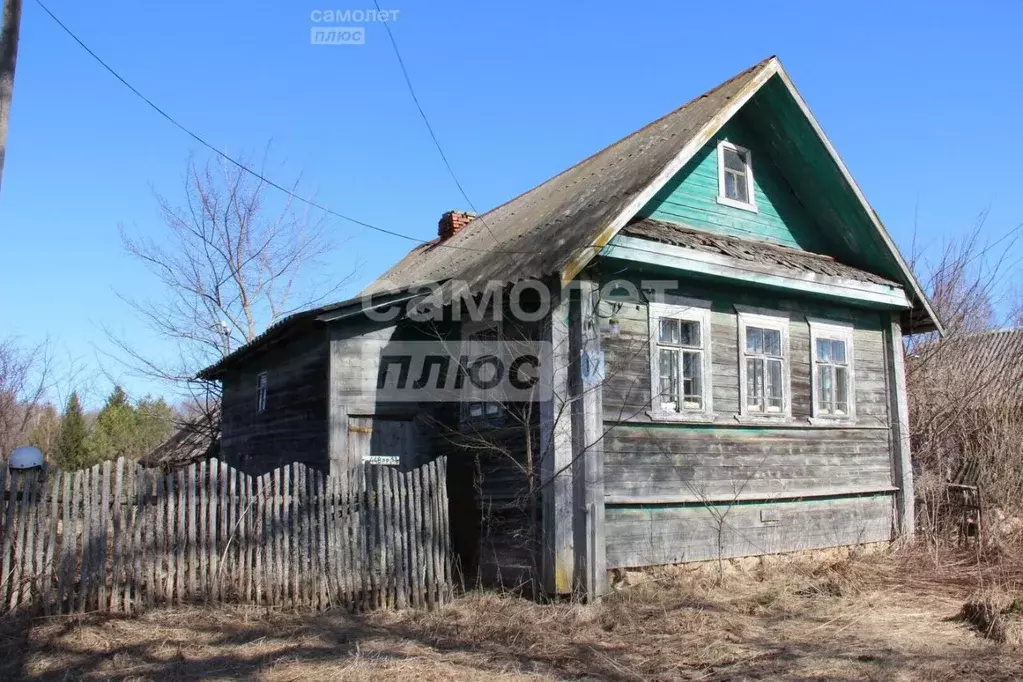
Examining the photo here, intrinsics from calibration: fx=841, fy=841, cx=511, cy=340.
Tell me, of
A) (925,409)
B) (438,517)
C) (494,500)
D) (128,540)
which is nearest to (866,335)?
(925,409)

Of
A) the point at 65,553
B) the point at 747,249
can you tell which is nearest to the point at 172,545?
the point at 65,553

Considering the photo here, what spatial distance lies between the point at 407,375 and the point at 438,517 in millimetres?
3075

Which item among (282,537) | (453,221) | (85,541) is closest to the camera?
(85,541)

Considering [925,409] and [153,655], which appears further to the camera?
[925,409]

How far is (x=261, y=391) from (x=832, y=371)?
9.38m

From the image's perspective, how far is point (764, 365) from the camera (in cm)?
1130

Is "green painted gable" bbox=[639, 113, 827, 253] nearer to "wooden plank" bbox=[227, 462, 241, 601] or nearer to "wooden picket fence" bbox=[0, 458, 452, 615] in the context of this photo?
"wooden picket fence" bbox=[0, 458, 452, 615]

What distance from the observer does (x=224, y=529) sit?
8281mm

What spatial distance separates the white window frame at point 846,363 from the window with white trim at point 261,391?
349 inches

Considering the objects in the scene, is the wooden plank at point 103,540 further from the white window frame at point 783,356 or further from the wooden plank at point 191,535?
the white window frame at point 783,356

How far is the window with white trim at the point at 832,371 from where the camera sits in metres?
11.9

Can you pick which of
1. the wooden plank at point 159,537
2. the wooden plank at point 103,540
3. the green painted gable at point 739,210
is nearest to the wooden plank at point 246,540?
the wooden plank at point 159,537

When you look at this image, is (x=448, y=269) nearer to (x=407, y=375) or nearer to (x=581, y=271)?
(x=407, y=375)

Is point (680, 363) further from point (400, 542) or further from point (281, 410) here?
point (281, 410)
